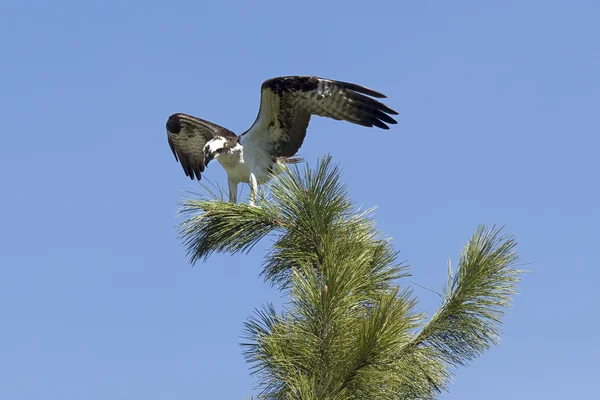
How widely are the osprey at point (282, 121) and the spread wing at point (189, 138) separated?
54 cm

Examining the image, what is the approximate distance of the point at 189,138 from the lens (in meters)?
10.7

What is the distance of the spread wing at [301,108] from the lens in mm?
8180

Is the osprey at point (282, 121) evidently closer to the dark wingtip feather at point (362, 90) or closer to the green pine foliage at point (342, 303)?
the dark wingtip feather at point (362, 90)

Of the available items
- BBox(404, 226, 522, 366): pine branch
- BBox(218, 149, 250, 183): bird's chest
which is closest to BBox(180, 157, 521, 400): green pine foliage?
BBox(404, 226, 522, 366): pine branch

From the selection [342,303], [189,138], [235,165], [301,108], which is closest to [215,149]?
[235,165]

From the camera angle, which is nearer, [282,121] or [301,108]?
[301,108]

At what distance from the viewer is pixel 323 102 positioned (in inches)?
338

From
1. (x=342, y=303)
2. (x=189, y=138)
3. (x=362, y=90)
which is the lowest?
(x=342, y=303)

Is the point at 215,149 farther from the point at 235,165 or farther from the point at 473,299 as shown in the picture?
the point at 473,299

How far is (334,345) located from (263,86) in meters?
4.29

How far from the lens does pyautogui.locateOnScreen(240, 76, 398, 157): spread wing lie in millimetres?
8180

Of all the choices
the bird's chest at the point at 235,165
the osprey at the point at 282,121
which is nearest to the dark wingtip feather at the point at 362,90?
the osprey at the point at 282,121

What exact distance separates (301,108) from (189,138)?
2.20 meters

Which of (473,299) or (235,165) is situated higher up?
(235,165)
